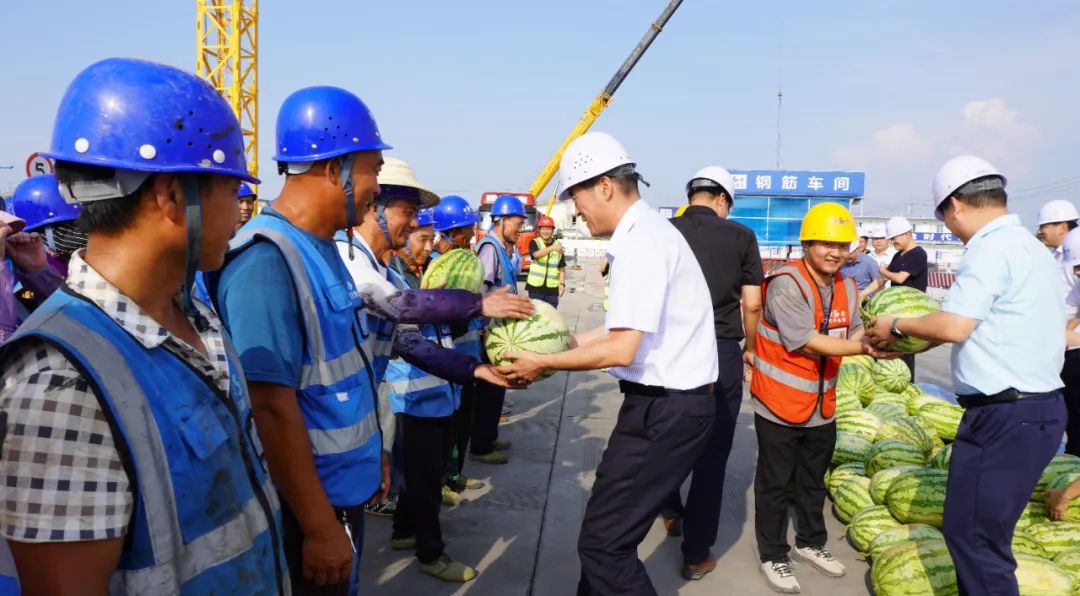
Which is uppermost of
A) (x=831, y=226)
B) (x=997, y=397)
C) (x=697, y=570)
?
(x=831, y=226)

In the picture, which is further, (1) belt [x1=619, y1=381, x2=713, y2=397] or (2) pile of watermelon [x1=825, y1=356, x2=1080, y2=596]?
(2) pile of watermelon [x1=825, y1=356, x2=1080, y2=596]

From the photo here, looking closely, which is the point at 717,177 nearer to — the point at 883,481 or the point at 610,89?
the point at 883,481

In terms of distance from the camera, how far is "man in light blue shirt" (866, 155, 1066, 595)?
2775mm

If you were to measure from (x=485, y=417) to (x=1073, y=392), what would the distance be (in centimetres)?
476

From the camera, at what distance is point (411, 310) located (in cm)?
286

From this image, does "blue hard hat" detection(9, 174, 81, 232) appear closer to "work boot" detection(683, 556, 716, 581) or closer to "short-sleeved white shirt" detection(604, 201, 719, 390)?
"short-sleeved white shirt" detection(604, 201, 719, 390)

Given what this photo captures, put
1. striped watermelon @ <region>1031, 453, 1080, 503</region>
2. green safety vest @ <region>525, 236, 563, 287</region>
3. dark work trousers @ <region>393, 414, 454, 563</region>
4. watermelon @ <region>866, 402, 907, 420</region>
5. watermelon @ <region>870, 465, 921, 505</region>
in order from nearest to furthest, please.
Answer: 1. dark work trousers @ <region>393, 414, 454, 563</region>
2. striped watermelon @ <region>1031, 453, 1080, 503</region>
3. watermelon @ <region>870, 465, 921, 505</region>
4. watermelon @ <region>866, 402, 907, 420</region>
5. green safety vest @ <region>525, 236, 563, 287</region>

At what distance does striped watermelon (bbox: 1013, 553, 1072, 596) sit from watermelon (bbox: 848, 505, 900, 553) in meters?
0.74

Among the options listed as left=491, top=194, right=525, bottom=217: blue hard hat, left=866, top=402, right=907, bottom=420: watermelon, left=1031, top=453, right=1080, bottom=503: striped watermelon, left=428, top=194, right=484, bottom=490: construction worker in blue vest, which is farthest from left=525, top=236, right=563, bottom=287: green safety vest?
left=1031, top=453, right=1080, bottom=503: striped watermelon

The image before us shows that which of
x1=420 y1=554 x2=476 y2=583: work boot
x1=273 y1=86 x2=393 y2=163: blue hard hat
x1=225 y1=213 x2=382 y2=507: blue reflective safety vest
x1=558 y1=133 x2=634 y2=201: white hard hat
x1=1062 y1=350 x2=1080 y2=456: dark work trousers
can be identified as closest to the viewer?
x1=225 y1=213 x2=382 y2=507: blue reflective safety vest

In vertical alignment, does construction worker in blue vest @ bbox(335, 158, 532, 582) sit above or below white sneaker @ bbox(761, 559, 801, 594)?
above

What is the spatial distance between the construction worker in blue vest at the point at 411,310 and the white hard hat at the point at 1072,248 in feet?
15.6

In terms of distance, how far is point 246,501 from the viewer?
4.61 ft

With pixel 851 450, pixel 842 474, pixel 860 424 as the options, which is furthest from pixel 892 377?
pixel 842 474
